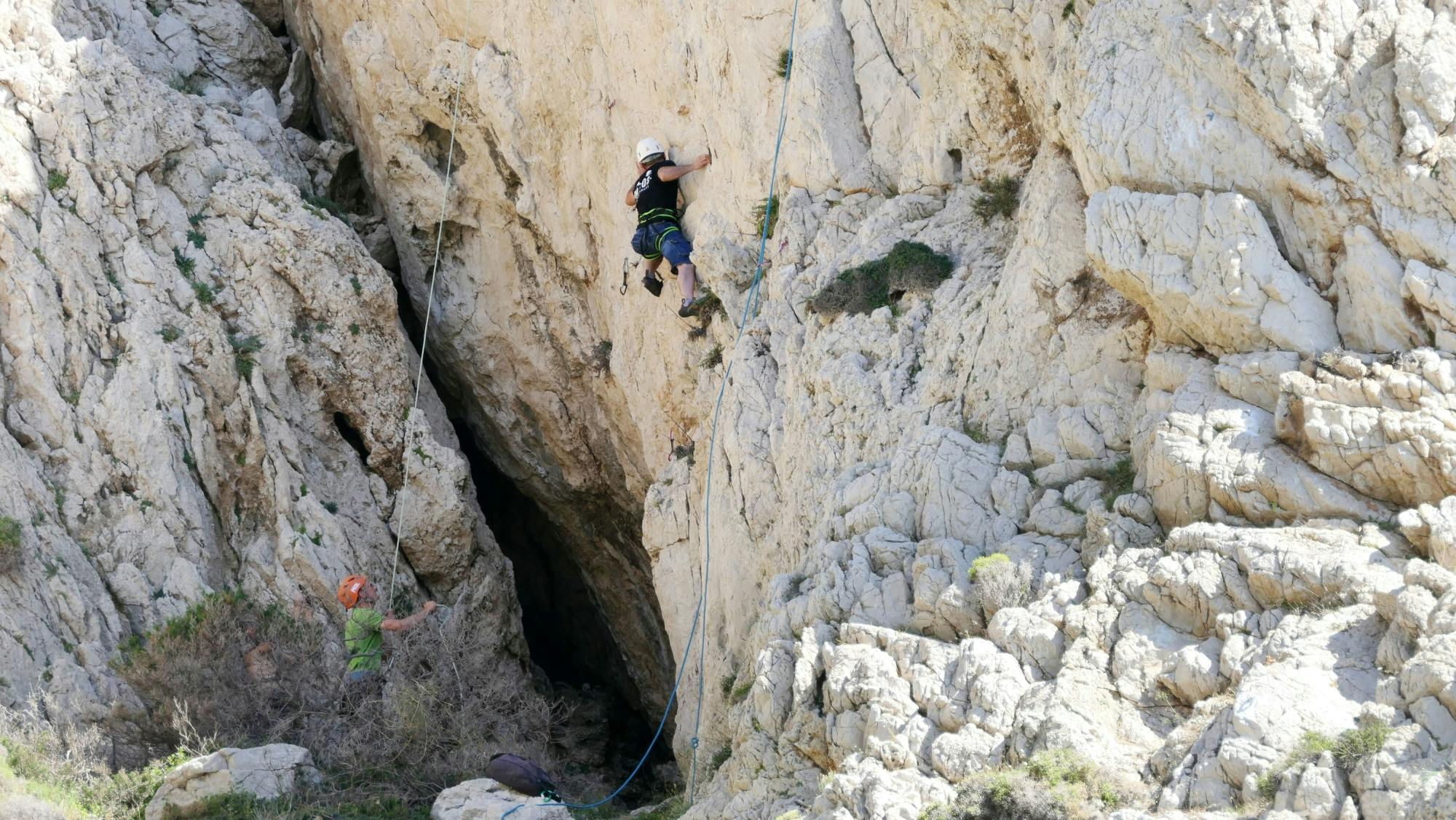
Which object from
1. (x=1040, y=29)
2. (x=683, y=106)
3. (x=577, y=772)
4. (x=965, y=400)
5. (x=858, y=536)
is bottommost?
(x=577, y=772)

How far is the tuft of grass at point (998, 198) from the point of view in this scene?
12.9 m

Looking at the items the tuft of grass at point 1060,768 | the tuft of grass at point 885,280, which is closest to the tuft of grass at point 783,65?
the tuft of grass at point 885,280

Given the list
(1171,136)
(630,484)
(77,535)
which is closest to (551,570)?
(630,484)

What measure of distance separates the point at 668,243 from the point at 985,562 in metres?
7.85

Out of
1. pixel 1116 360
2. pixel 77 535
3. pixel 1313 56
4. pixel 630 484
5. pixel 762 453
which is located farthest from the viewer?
pixel 630 484

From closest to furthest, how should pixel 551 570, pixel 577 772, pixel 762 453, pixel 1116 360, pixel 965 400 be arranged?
pixel 1116 360
pixel 965 400
pixel 762 453
pixel 577 772
pixel 551 570

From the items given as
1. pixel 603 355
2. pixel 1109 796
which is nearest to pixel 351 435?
pixel 603 355

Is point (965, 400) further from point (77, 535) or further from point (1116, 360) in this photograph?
point (77, 535)

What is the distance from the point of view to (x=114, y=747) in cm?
1464

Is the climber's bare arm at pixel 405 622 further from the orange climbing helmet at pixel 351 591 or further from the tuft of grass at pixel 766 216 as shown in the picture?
the tuft of grass at pixel 766 216

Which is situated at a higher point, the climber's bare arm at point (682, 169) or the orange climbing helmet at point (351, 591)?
the climber's bare arm at point (682, 169)

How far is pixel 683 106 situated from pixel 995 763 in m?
10.4

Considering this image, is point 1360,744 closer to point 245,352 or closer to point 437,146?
point 245,352

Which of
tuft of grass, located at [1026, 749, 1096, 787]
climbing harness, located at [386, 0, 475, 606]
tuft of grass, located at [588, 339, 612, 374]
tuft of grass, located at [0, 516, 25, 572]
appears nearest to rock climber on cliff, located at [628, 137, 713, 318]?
tuft of grass, located at [588, 339, 612, 374]
